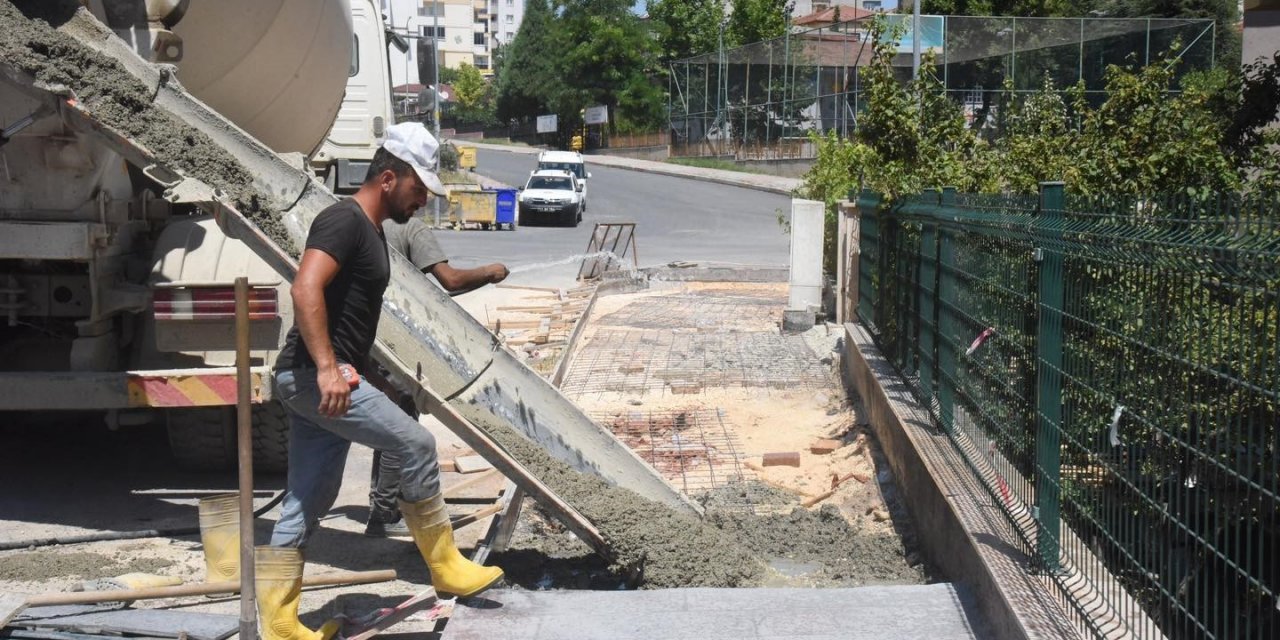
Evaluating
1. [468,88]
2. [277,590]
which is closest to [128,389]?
[277,590]

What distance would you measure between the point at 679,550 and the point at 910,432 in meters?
1.90

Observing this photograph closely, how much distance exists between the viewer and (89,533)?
645cm

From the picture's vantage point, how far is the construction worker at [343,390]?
4.42m

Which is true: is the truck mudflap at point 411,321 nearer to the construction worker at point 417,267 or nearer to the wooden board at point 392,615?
the construction worker at point 417,267

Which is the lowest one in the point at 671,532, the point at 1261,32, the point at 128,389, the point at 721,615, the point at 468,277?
the point at 721,615

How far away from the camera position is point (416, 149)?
4.73 meters

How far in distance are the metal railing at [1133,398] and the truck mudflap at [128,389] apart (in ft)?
12.1

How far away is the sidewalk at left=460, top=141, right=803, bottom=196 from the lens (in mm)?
48341

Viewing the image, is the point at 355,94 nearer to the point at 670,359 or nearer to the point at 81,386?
the point at 670,359

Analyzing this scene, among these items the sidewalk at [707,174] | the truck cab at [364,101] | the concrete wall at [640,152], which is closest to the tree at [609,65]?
the concrete wall at [640,152]

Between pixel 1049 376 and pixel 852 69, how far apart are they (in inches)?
1527

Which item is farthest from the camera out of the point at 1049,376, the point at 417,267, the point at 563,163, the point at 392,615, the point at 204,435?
the point at 563,163

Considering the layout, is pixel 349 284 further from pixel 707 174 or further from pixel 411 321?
pixel 707 174

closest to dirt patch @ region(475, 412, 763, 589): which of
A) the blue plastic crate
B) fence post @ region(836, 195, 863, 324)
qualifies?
fence post @ region(836, 195, 863, 324)
